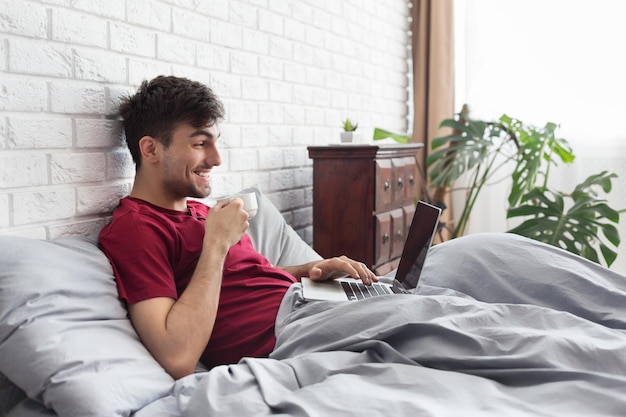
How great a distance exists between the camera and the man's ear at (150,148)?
1.67 m

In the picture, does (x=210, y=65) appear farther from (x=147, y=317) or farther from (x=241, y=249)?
(x=147, y=317)

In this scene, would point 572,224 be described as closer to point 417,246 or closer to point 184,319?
point 417,246

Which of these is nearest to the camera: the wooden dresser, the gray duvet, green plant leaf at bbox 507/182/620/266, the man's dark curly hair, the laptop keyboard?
the gray duvet

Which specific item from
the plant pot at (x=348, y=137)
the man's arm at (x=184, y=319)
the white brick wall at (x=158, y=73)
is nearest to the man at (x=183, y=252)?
the man's arm at (x=184, y=319)

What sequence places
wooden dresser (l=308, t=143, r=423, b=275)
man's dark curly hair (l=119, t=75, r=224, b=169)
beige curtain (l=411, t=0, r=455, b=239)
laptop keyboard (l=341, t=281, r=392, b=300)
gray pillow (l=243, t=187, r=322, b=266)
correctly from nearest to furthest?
1. man's dark curly hair (l=119, t=75, r=224, b=169)
2. laptop keyboard (l=341, t=281, r=392, b=300)
3. gray pillow (l=243, t=187, r=322, b=266)
4. wooden dresser (l=308, t=143, r=423, b=275)
5. beige curtain (l=411, t=0, r=455, b=239)

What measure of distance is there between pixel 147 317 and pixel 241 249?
1.42 ft

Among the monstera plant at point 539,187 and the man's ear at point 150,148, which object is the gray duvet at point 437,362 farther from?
the monstera plant at point 539,187

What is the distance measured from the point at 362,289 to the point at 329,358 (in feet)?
2.15

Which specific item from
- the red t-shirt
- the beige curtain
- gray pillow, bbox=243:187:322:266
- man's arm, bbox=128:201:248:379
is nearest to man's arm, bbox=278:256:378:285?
the red t-shirt

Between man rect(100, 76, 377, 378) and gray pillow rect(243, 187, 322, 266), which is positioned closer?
man rect(100, 76, 377, 378)

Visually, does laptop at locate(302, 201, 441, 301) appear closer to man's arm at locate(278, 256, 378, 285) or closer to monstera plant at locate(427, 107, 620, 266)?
man's arm at locate(278, 256, 378, 285)

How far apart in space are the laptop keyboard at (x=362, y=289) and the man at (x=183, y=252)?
29 millimetres

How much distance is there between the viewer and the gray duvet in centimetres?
104

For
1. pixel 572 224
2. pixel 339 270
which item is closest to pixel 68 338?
pixel 339 270
